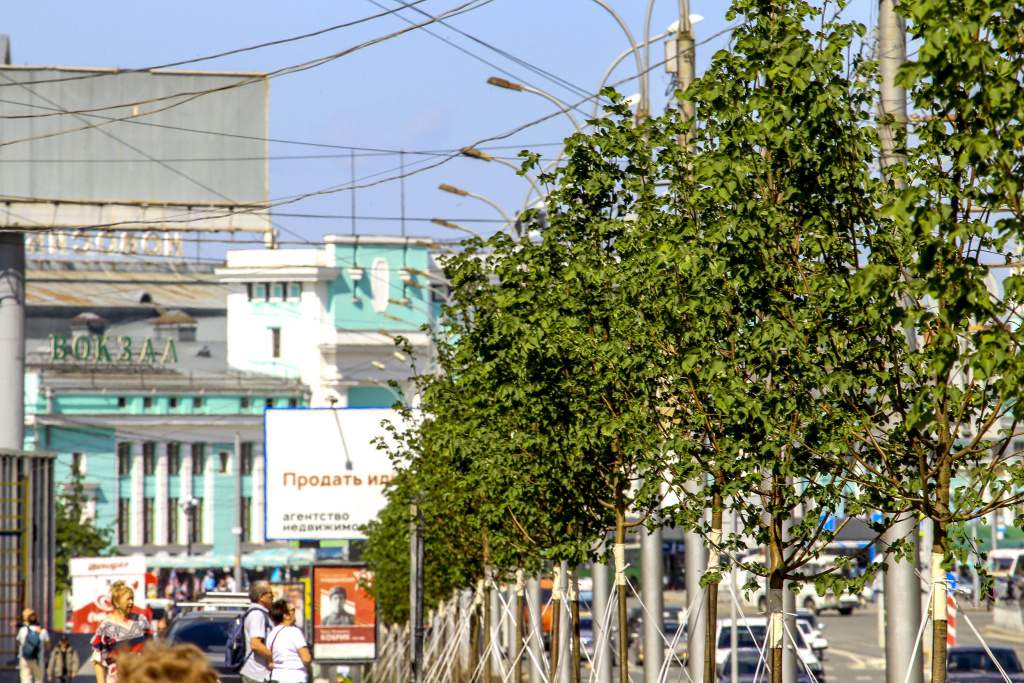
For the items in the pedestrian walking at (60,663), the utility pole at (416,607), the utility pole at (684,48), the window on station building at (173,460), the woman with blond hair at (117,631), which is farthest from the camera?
the window on station building at (173,460)

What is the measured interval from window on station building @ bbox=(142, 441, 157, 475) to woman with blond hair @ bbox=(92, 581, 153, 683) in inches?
3390

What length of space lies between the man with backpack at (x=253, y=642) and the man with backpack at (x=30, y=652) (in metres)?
9.13

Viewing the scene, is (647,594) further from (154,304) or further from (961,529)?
(154,304)

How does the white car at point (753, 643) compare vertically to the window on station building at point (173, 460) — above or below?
below

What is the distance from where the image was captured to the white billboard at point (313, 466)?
3553cm

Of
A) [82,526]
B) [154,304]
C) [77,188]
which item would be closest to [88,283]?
[154,304]

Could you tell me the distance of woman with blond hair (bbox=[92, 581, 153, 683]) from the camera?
49.3 ft

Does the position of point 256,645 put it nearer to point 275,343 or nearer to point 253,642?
point 253,642

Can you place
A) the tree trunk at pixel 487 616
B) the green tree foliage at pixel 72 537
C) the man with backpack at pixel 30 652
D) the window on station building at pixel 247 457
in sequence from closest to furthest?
the tree trunk at pixel 487 616 < the man with backpack at pixel 30 652 < the green tree foliage at pixel 72 537 < the window on station building at pixel 247 457

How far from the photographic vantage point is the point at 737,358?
9.82 meters

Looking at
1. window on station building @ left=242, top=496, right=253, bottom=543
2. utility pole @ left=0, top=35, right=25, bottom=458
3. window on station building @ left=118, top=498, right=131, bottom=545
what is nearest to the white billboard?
utility pole @ left=0, top=35, right=25, bottom=458

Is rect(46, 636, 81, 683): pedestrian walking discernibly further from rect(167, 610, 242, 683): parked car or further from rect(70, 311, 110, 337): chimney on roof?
rect(70, 311, 110, 337): chimney on roof

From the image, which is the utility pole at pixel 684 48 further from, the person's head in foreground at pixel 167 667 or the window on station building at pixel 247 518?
the window on station building at pixel 247 518

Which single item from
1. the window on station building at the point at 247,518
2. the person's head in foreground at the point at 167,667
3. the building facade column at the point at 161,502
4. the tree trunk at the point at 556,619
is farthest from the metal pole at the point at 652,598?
the window on station building at the point at 247,518
